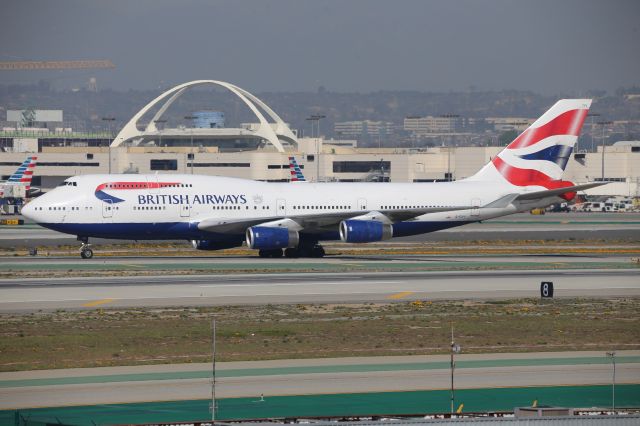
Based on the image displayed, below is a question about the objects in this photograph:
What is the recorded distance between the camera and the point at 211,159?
192625 mm

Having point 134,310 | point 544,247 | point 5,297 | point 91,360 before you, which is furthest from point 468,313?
point 544,247

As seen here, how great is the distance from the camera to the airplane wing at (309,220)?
223 ft

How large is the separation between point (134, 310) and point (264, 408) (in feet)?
58.3

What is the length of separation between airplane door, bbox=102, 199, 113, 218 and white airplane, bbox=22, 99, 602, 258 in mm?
61

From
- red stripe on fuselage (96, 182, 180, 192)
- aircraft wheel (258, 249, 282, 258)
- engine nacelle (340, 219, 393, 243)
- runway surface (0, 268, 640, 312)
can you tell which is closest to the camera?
runway surface (0, 268, 640, 312)

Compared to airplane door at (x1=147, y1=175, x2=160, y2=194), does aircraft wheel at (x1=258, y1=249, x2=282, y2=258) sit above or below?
below

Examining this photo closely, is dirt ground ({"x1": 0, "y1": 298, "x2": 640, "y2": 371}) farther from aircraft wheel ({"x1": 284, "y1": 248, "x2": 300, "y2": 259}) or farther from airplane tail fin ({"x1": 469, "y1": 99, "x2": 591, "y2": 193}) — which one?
airplane tail fin ({"x1": 469, "y1": 99, "x2": 591, "y2": 193})

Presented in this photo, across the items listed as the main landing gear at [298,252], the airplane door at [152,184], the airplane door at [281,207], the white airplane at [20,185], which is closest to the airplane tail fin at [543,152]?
the main landing gear at [298,252]

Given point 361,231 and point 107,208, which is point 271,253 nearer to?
point 361,231

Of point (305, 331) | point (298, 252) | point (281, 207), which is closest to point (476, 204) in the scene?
point (298, 252)

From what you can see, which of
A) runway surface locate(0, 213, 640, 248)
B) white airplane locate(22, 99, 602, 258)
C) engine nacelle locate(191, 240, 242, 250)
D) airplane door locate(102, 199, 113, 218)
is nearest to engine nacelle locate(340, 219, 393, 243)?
white airplane locate(22, 99, 602, 258)

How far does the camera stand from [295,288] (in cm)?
5353

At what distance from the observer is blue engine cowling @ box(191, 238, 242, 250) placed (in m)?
69.9

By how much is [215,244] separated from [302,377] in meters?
38.0
